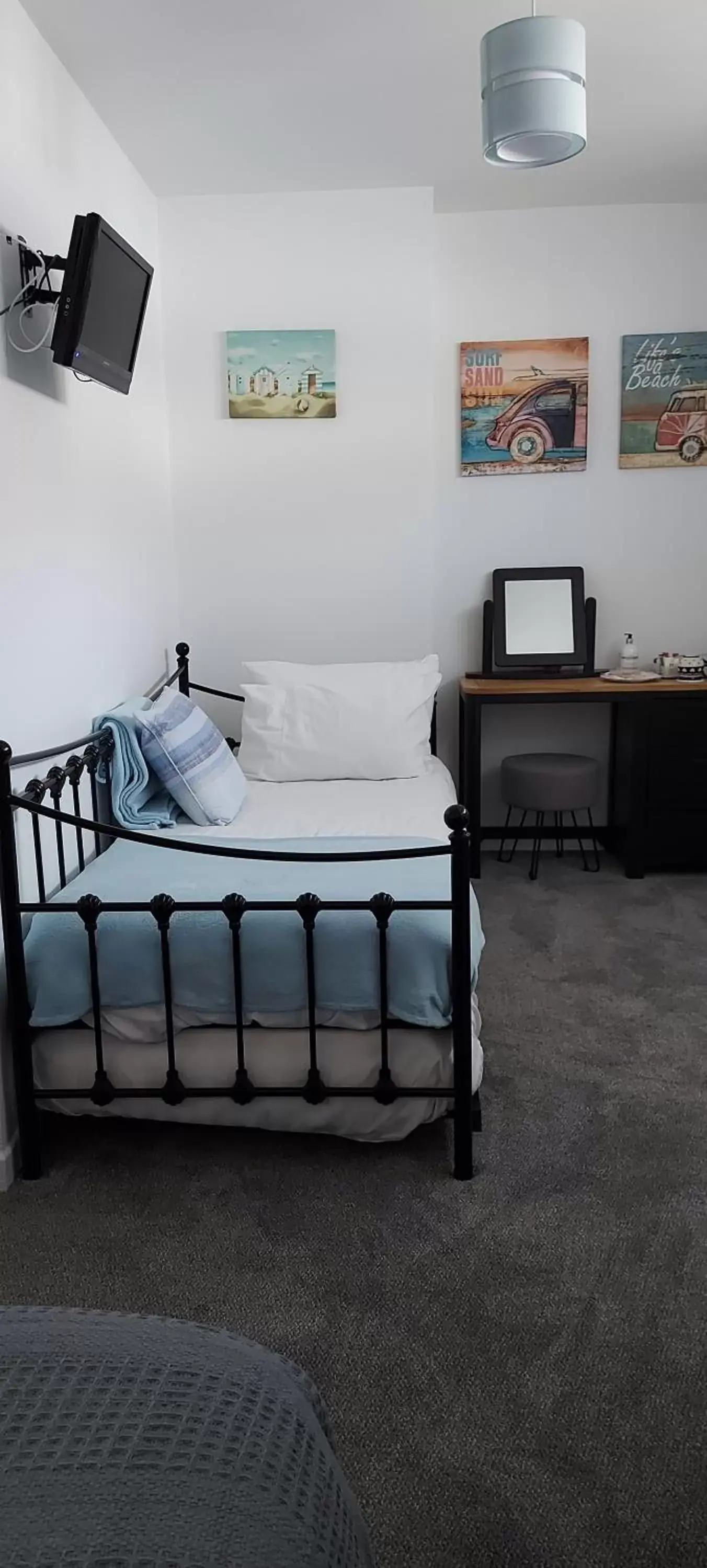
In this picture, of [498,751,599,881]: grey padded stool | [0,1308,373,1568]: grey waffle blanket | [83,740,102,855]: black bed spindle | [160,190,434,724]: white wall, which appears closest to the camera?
[0,1308,373,1568]: grey waffle blanket

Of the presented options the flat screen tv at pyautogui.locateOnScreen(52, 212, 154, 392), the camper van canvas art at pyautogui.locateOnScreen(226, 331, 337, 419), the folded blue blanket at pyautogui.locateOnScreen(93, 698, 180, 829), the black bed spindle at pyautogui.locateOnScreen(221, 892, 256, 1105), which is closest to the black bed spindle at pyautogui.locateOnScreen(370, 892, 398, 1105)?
the black bed spindle at pyautogui.locateOnScreen(221, 892, 256, 1105)

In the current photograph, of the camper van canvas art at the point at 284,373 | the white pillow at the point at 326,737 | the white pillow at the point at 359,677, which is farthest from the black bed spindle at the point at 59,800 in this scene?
the camper van canvas art at the point at 284,373

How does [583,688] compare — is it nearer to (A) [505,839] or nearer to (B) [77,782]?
(A) [505,839]

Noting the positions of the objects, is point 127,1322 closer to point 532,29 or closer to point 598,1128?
A: point 598,1128

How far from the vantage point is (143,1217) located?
2.13 m

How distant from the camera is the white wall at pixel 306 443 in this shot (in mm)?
4055

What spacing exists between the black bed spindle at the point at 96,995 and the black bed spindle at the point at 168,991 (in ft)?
0.36

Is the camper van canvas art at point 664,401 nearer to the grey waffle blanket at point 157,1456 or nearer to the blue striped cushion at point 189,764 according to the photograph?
the blue striped cushion at point 189,764

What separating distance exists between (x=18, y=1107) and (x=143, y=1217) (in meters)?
0.34

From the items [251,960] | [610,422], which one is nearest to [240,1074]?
[251,960]

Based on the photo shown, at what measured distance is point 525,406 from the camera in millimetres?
4375

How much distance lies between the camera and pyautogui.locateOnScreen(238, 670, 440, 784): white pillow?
3.64 meters

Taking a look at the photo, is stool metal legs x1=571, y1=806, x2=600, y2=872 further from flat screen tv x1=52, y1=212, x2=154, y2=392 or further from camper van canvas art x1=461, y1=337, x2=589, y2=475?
flat screen tv x1=52, y1=212, x2=154, y2=392

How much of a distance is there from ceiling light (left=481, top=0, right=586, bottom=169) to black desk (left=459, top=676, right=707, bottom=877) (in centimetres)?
201
